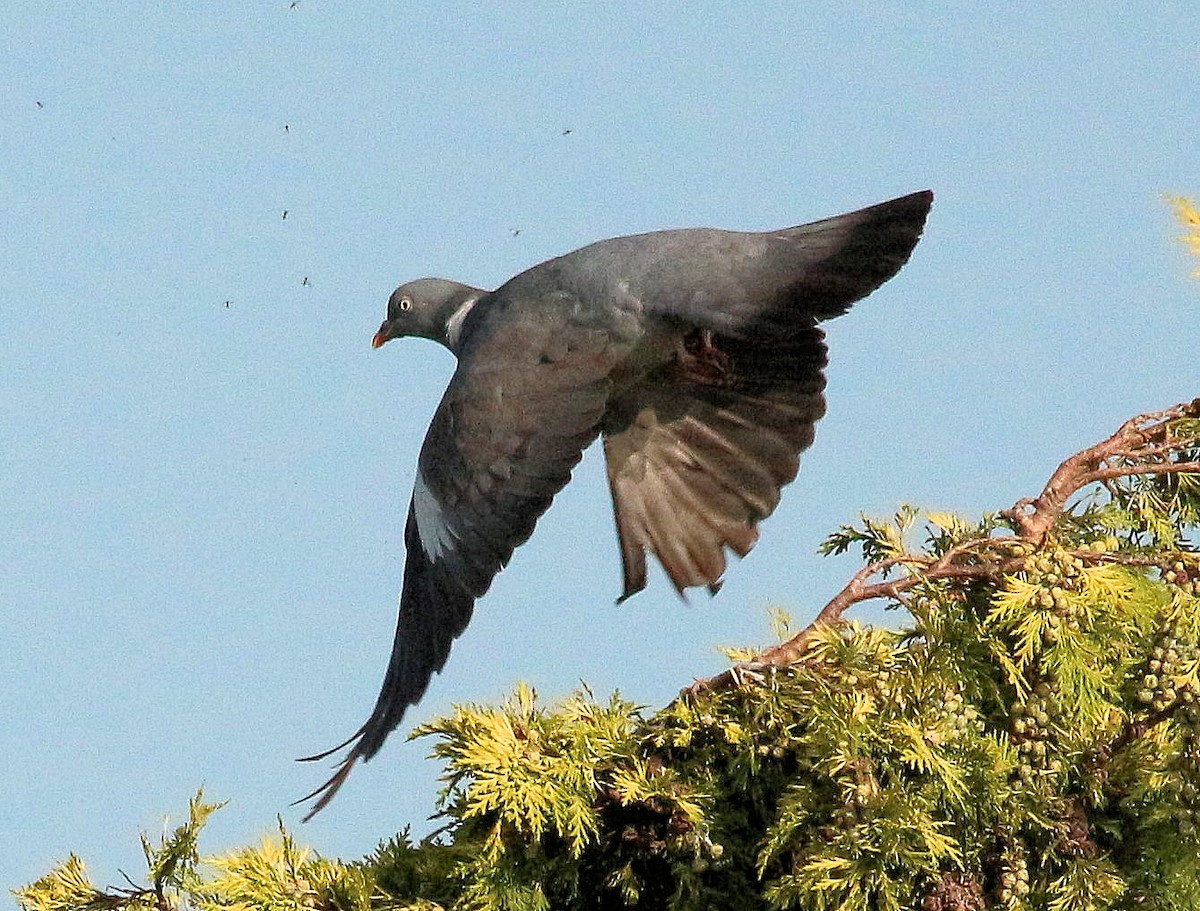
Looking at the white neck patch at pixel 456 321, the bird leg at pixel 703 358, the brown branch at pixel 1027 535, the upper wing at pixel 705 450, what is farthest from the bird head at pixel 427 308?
the brown branch at pixel 1027 535

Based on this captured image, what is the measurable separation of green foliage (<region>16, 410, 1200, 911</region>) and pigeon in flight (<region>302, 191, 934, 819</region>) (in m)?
1.04

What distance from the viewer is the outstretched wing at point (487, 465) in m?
4.46

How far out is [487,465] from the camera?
4.53 meters

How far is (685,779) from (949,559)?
2.12 feet

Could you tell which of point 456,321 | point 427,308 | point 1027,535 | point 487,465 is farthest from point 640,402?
point 1027,535

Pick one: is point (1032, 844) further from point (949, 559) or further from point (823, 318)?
point (823, 318)

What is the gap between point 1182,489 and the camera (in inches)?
145

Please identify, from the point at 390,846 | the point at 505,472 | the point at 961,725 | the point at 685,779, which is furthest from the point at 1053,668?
the point at 505,472

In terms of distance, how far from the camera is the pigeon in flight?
14.6 feet

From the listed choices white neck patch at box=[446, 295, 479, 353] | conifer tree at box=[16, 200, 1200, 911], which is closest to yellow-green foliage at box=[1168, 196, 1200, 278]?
conifer tree at box=[16, 200, 1200, 911]

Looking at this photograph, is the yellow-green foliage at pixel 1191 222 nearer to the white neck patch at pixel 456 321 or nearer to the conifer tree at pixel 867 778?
the conifer tree at pixel 867 778

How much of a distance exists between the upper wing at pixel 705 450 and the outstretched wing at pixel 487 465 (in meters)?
0.30

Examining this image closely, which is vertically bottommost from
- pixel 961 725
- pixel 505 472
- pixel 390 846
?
pixel 961 725

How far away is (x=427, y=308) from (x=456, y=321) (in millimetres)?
359
